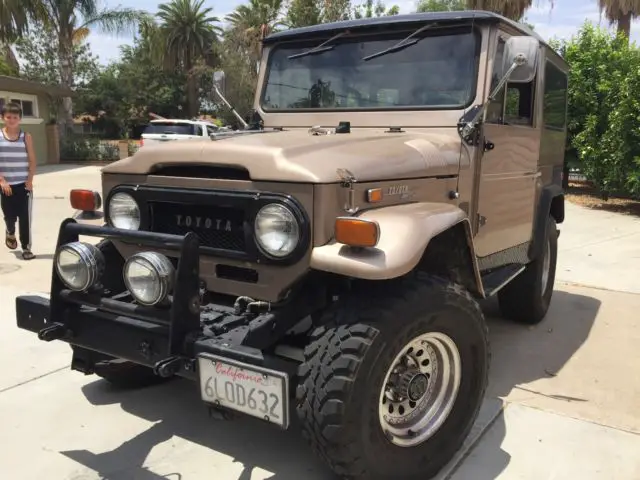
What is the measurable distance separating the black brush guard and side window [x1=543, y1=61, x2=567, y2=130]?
9.66 ft

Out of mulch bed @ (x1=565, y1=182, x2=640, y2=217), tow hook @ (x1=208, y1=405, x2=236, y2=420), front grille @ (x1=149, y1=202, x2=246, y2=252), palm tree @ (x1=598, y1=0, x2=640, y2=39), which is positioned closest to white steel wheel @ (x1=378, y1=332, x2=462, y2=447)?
tow hook @ (x1=208, y1=405, x2=236, y2=420)

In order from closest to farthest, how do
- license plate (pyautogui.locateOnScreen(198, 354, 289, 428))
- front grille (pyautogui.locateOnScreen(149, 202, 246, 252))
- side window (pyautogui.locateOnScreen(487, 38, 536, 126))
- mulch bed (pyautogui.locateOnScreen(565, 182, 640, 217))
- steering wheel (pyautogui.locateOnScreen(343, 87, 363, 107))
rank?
license plate (pyautogui.locateOnScreen(198, 354, 289, 428)), front grille (pyautogui.locateOnScreen(149, 202, 246, 252)), side window (pyautogui.locateOnScreen(487, 38, 536, 126)), steering wheel (pyautogui.locateOnScreen(343, 87, 363, 107)), mulch bed (pyautogui.locateOnScreen(565, 182, 640, 217))

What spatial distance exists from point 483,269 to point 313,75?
Result: 1.69m

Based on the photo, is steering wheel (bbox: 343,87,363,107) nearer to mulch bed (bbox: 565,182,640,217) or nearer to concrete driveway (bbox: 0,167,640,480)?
concrete driveway (bbox: 0,167,640,480)

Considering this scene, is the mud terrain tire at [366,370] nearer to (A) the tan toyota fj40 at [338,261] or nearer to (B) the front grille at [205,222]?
(A) the tan toyota fj40 at [338,261]

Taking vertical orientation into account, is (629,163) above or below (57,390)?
above

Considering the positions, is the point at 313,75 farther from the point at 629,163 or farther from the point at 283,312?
the point at 629,163

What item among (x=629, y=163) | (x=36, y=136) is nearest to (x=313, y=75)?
(x=629, y=163)

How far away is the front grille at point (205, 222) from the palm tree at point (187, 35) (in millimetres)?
32850

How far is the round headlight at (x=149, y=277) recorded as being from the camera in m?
2.54

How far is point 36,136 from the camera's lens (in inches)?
864

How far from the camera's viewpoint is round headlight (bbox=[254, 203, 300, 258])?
2.57 m

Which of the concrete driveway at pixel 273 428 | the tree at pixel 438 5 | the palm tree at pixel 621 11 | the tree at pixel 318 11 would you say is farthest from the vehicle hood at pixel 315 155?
the tree at pixel 438 5

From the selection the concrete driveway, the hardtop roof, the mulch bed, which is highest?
the hardtop roof
